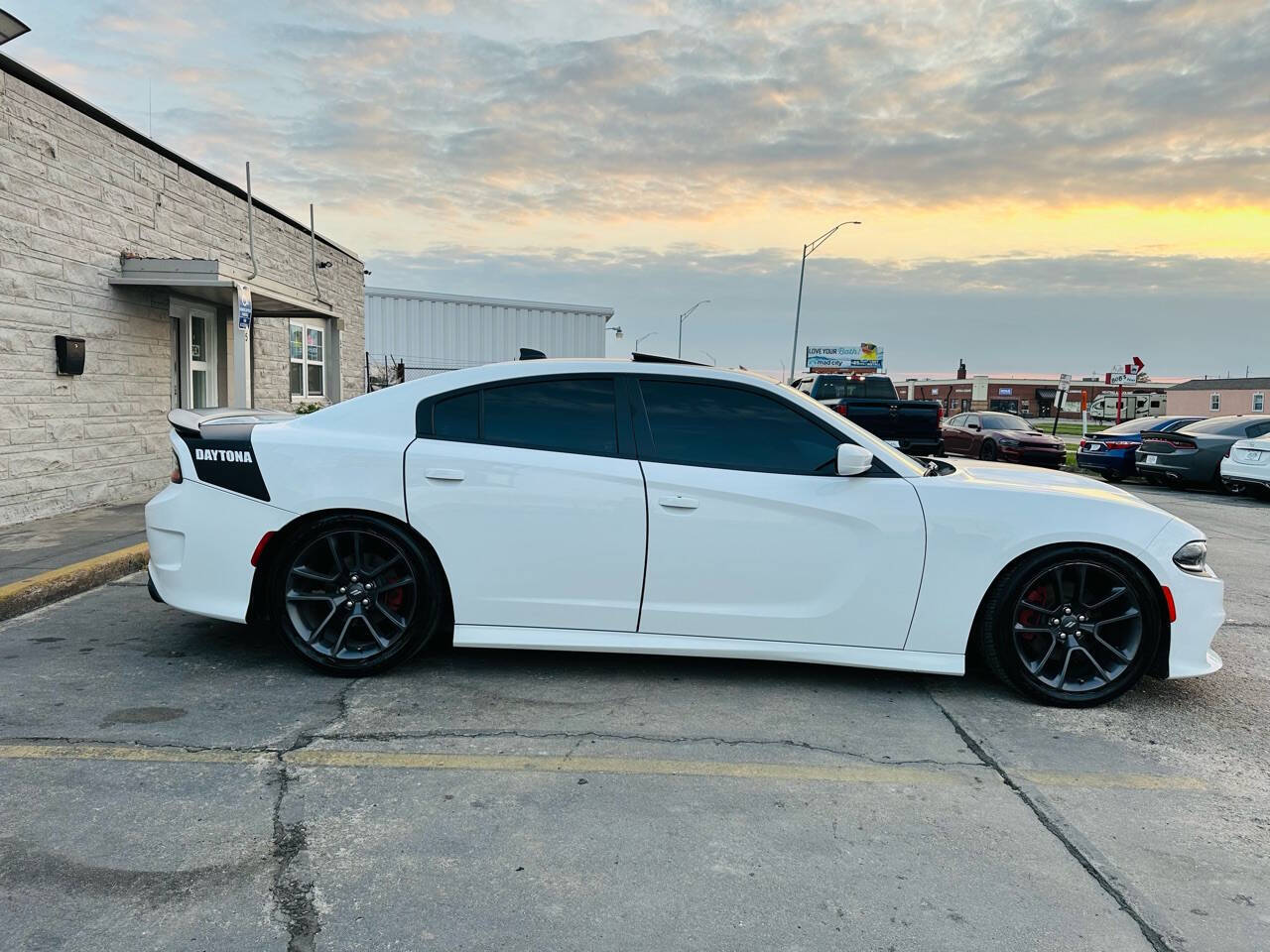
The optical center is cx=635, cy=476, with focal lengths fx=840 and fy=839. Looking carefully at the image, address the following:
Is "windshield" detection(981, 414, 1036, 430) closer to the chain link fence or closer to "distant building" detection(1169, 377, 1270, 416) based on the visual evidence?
the chain link fence

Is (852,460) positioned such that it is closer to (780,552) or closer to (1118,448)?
(780,552)

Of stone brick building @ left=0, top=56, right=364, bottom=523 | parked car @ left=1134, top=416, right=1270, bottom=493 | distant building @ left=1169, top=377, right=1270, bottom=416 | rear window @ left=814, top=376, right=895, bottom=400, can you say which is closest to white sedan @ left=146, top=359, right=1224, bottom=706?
stone brick building @ left=0, top=56, right=364, bottom=523

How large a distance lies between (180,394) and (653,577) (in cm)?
881

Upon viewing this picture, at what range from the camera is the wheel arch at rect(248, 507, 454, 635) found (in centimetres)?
412

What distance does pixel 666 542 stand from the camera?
4.01 metres

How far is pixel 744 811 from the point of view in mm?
2979

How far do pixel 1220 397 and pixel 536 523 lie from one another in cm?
8355

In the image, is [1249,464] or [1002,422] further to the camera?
[1002,422]

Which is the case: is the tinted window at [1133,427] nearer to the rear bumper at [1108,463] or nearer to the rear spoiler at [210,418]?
the rear bumper at [1108,463]

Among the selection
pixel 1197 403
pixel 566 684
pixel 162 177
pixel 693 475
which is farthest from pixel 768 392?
pixel 1197 403

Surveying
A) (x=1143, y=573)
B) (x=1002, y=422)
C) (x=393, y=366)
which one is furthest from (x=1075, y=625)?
(x=393, y=366)

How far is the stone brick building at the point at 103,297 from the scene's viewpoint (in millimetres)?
7426

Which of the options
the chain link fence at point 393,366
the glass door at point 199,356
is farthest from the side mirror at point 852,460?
the chain link fence at point 393,366

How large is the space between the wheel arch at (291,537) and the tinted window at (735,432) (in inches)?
48.1
